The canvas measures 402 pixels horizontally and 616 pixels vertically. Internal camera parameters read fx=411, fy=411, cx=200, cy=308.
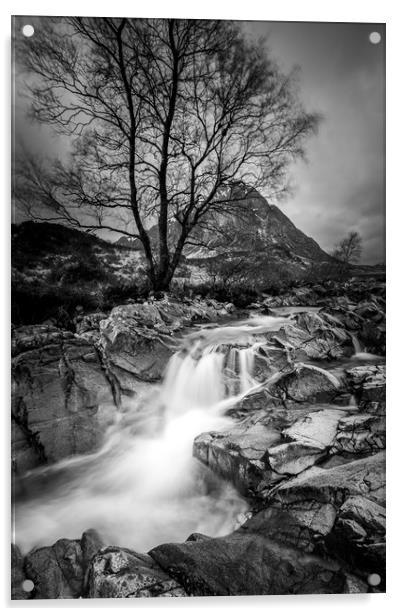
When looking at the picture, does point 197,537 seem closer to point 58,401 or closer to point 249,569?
point 249,569

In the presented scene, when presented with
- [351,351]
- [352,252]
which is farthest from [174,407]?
[352,252]

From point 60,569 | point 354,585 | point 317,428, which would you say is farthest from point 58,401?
Result: point 354,585

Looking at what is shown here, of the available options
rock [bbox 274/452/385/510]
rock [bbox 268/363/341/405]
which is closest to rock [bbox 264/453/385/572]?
rock [bbox 274/452/385/510]

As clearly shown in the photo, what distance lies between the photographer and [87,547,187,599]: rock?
1989mm

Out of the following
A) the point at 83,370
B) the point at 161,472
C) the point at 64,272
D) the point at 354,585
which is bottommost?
the point at 354,585

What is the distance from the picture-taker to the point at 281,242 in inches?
98.0

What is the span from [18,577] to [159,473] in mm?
858

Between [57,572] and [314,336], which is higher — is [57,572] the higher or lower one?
the lower one

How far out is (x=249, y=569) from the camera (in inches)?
80.6

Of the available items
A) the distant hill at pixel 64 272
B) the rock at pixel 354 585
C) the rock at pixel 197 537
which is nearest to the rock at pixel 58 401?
the distant hill at pixel 64 272

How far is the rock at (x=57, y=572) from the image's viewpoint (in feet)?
6.75

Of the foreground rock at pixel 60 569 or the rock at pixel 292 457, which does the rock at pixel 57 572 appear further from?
the rock at pixel 292 457

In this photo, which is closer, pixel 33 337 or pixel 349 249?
pixel 33 337
